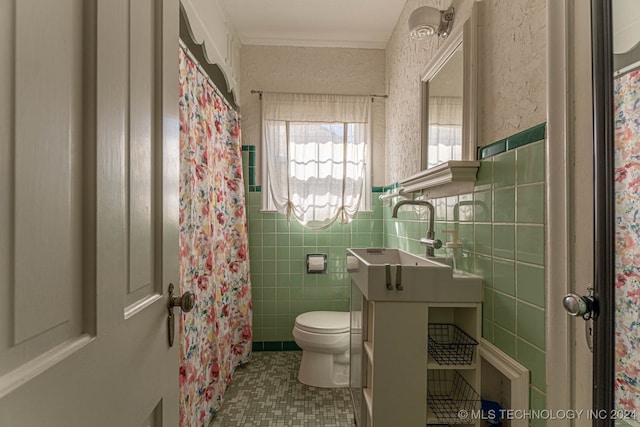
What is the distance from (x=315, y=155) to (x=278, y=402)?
175 centimetres

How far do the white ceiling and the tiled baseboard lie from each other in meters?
2.43

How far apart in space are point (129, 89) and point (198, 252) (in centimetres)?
116

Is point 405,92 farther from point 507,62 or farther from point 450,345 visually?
point 450,345

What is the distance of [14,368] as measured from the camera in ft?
1.22

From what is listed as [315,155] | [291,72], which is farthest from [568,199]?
[291,72]

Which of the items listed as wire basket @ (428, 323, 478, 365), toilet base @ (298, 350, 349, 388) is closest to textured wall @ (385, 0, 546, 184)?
wire basket @ (428, 323, 478, 365)

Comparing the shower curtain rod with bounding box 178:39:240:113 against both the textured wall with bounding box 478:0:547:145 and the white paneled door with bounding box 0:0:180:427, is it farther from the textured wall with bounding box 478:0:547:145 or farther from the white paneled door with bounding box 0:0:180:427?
the textured wall with bounding box 478:0:547:145

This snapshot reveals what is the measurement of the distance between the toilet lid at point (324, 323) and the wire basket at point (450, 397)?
786 millimetres

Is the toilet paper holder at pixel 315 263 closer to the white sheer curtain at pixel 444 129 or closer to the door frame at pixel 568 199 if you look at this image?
the white sheer curtain at pixel 444 129

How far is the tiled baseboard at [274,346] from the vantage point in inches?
109

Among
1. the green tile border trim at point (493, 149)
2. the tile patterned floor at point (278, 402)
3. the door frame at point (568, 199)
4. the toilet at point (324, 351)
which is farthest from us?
the toilet at point (324, 351)

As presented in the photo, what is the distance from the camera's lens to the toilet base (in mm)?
2205

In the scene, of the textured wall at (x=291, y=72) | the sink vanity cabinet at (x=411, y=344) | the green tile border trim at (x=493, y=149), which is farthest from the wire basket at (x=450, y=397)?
the textured wall at (x=291, y=72)

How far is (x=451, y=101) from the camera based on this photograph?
5.07ft
